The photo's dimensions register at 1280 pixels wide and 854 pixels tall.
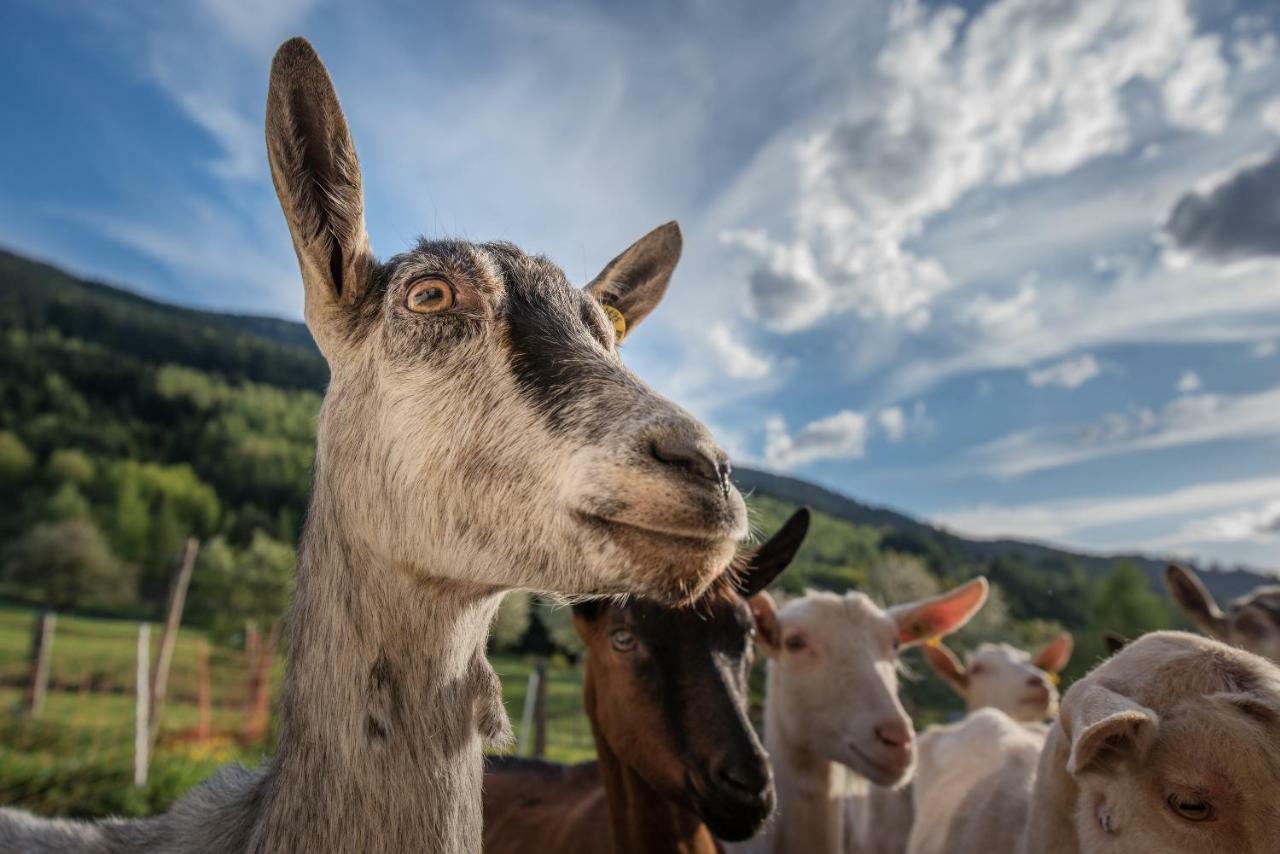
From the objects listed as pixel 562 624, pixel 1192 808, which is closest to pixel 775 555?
pixel 1192 808

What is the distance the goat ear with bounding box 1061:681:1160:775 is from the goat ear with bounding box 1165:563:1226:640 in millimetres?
4457

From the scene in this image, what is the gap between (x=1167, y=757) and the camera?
2.18m

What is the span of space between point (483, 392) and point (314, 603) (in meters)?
0.89

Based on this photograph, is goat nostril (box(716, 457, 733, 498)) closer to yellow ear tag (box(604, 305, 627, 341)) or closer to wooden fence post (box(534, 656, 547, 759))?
yellow ear tag (box(604, 305, 627, 341))

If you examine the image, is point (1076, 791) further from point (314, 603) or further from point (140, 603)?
A: point (140, 603)

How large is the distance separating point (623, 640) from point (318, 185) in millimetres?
2508

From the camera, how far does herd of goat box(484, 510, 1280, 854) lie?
7.05ft

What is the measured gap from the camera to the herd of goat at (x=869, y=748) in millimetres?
2148

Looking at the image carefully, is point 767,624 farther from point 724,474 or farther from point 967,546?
point 967,546

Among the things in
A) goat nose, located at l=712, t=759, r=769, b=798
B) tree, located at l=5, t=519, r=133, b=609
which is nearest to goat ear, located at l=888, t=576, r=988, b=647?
goat nose, located at l=712, t=759, r=769, b=798

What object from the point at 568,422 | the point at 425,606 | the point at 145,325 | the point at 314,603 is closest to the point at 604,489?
the point at 568,422

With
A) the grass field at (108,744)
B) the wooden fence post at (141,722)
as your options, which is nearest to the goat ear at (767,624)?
the grass field at (108,744)

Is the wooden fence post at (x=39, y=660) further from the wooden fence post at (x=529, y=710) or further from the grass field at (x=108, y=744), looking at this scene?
the wooden fence post at (x=529, y=710)

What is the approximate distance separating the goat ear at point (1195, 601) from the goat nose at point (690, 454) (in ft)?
19.6
